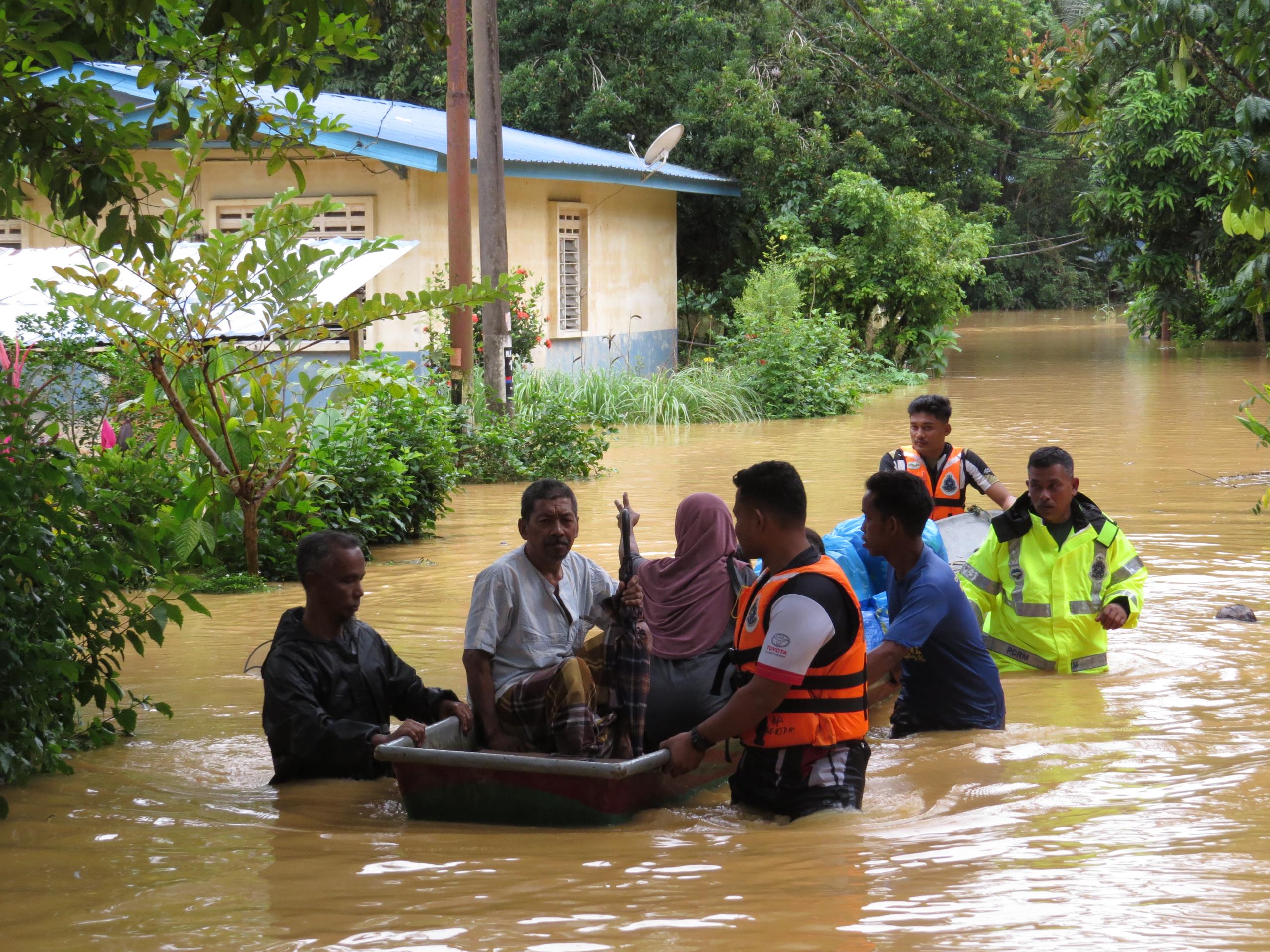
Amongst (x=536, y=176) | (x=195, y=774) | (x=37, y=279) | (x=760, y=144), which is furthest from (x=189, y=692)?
(x=760, y=144)

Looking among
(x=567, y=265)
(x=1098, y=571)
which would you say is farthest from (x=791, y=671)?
(x=567, y=265)

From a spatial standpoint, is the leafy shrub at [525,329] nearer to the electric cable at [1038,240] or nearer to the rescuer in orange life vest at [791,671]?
the rescuer in orange life vest at [791,671]

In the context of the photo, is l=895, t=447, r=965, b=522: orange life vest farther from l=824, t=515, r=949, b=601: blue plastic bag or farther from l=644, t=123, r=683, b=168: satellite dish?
l=644, t=123, r=683, b=168: satellite dish

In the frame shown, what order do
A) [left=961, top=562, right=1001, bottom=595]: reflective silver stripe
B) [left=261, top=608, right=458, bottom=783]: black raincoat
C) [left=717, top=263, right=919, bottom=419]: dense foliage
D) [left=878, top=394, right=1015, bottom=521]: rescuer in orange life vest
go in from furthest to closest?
[left=717, top=263, right=919, bottom=419]: dense foliage < [left=878, top=394, right=1015, bottom=521]: rescuer in orange life vest < [left=961, top=562, right=1001, bottom=595]: reflective silver stripe < [left=261, top=608, right=458, bottom=783]: black raincoat

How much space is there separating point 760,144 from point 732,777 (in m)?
23.1

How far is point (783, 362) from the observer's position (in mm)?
20406

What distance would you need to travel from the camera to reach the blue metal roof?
16.9 meters

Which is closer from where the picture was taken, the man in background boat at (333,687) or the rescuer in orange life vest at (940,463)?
the man in background boat at (333,687)

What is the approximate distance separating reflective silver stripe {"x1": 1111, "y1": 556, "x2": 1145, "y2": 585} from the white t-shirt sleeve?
9.32 feet

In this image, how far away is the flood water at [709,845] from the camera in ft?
12.2

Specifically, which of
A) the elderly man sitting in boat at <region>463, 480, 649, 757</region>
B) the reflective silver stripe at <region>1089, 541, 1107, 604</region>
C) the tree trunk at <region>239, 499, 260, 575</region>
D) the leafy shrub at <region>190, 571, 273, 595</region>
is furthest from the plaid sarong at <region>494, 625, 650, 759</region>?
the leafy shrub at <region>190, 571, 273, 595</region>

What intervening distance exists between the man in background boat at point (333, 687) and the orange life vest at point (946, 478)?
3.70 metres

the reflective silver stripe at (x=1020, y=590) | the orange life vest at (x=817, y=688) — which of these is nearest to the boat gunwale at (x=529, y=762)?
the orange life vest at (x=817, y=688)

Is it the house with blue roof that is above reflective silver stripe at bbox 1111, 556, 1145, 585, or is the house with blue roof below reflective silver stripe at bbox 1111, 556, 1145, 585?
above
